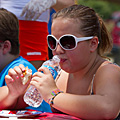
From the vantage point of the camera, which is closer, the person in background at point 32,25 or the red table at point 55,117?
the red table at point 55,117

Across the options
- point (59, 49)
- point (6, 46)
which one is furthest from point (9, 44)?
point (59, 49)

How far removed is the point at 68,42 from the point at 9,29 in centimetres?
79

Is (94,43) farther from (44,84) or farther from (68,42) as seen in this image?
(44,84)

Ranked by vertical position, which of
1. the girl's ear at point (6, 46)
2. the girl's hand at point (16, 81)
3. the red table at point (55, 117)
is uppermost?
the girl's ear at point (6, 46)

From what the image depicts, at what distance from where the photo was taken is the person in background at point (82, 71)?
1.61 m

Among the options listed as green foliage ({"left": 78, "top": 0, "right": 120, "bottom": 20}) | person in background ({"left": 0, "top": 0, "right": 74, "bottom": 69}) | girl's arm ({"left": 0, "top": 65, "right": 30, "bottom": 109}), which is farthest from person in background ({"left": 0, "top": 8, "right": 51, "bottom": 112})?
green foliage ({"left": 78, "top": 0, "right": 120, "bottom": 20})

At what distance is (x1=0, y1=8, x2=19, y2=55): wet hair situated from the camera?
2332mm

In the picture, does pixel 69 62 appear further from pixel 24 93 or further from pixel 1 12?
pixel 1 12

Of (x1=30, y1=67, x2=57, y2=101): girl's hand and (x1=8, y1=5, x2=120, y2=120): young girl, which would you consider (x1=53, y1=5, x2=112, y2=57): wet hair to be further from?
(x1=30, y1=67, x2=57, y2=101): girl's hand

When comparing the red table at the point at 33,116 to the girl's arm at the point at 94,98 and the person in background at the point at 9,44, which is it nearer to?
the girl's arm at the point at 94,98

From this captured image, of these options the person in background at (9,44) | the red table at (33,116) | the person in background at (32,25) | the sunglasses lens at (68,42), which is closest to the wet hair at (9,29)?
the person in background at (9,44)

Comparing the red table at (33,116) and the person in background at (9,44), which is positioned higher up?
the person in background at (9,44)

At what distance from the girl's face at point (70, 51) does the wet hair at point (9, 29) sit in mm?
631

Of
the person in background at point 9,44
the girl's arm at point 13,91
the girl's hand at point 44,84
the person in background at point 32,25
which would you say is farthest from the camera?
the person in background at point 32,25
